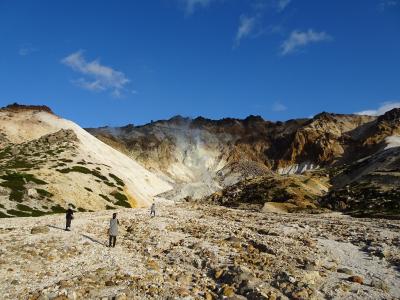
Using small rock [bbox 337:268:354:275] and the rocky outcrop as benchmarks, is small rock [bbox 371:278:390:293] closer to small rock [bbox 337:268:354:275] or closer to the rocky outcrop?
small rock [bbox 337:268:354:275]

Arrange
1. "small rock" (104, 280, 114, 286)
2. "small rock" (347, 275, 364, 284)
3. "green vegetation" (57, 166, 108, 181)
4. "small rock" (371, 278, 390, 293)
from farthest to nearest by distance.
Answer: "green vegetation" (57, 166, 108, 181) < "small rock" (347, 275, 364, 284) < "small rock" (104, 280, 114, 286) < "small rock" (371, 278, 390, 293)

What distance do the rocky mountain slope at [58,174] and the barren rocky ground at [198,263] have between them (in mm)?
29445

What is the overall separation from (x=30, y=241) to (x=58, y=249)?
3.81 meters

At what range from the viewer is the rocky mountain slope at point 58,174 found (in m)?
71.4

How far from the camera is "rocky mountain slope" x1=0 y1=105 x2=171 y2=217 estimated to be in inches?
2810

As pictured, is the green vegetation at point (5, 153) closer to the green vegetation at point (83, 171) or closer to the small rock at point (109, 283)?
the green vegetation at point (83, 171)

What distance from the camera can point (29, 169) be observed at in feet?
292

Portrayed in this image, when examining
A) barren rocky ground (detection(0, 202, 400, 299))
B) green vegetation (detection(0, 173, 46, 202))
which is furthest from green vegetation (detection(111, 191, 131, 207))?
barren rocky ground (detection(0, 202, 400, 299))

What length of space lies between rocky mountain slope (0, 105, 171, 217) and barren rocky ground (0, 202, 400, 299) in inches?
1159

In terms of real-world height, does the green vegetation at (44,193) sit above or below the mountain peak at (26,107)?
below

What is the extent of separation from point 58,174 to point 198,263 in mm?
62737

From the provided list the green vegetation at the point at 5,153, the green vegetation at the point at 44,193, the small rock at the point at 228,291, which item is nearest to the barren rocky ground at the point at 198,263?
the small rock at the point at 228,291

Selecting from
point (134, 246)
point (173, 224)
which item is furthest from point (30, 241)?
point (173, 224)

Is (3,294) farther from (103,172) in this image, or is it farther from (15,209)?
(103,172)
